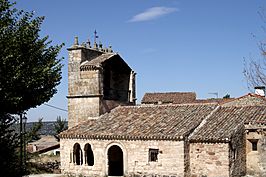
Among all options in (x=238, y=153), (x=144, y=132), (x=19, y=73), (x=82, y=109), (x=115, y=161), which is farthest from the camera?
(x=82, y=109)

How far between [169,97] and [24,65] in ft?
132

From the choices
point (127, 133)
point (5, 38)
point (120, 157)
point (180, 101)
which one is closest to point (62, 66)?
point (5, 38)

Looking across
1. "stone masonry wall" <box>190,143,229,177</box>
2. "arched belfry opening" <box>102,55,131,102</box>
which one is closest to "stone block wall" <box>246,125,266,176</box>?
"stone masonry wall" <box>190,143,229,177</box>

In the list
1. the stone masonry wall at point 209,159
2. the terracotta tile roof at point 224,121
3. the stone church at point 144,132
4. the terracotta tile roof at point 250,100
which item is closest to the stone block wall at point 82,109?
the stone church at point 144,132

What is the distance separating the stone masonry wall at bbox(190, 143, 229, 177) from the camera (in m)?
22.4

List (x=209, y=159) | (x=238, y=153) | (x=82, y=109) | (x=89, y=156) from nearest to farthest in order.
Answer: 1. (x=209, y=159)
2. (x=238, y=153)
3. (x=89, y=156)
4. (x=82, y=109)

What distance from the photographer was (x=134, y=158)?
2448 cm

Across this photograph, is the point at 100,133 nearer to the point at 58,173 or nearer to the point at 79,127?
the point at 79,127

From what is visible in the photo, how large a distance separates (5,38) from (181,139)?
1195 centimetres

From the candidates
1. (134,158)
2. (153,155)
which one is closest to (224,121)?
(153,155)

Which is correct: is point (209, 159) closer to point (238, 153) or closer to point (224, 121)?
point (238, 153)

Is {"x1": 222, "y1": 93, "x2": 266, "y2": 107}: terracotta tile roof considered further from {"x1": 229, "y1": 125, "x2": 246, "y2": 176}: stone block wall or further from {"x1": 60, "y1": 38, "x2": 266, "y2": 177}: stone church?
{"x1": 229, "y1": 125, "x2": 246, "y2": 176}: stone block wall

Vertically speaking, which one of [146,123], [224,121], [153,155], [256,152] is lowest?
[153,155]

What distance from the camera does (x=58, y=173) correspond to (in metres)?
29.1
